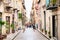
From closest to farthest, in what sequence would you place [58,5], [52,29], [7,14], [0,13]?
[58,5] → [52,29] → [0,13] → [7,14]

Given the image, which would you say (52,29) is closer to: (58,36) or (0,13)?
(58,36)

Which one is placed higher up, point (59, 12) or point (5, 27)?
point (59, 12)

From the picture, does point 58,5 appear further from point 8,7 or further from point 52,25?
point 8,7

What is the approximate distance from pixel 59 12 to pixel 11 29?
1855 centimetres

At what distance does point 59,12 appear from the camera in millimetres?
23219

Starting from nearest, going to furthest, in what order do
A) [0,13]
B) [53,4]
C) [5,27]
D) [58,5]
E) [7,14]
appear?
[58,5] < [53,4] < [0,13] < [5,27] < [7,14]

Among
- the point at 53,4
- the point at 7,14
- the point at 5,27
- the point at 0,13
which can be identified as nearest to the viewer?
the point at 53,4

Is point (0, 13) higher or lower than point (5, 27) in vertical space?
higher

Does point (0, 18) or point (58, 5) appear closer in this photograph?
point (58, 5)

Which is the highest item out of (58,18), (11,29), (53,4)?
(53,4)

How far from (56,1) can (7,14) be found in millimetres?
15585

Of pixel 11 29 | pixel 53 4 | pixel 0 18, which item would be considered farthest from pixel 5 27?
pixel 53 4

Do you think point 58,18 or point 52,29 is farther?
point 52,29

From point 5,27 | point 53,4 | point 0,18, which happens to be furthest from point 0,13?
point 53,4
